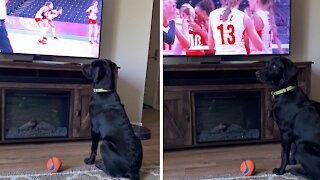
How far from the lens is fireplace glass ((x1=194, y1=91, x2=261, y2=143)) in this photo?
1389 millimetres

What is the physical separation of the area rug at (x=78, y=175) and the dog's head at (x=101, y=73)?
410mm

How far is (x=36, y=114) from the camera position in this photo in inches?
69.4

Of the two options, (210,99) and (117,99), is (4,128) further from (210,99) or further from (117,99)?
(210,99)

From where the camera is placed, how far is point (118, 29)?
1.82 m

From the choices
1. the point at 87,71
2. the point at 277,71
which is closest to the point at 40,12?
the point at 87,71

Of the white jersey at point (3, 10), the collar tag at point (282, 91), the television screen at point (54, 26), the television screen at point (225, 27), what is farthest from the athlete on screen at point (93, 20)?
the collar tag at point (282, 91)

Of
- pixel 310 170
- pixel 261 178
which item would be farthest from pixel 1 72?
pixel 310 170

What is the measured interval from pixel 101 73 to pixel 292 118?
908 mm

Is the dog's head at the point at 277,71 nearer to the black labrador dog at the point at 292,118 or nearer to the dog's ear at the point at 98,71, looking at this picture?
the black labrador dog at the point at 292,118

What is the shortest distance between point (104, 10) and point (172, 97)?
756 mm

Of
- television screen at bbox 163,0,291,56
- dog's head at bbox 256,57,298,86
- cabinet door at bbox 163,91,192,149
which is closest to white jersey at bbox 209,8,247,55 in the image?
television screen at bbox 163,0,291,56

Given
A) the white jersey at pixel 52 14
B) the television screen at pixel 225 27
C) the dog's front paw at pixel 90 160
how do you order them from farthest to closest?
1. the white jersey at pixel 52 14
2. the dog's front paw at pixel 90 160
3. the television screen at pixel 225 27

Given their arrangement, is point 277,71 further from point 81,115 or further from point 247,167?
point 81,115

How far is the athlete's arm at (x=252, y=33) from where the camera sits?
1407 mm
